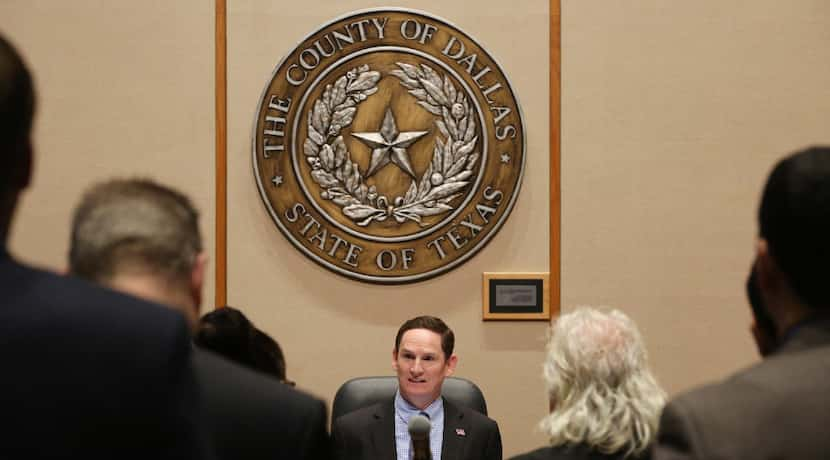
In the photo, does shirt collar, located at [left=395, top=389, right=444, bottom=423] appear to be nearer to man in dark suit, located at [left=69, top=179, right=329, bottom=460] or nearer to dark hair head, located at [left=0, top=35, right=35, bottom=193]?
man in dark suit, located at [left=69, top=179, right=329, bottom=460]

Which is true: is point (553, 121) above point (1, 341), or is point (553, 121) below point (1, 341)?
above

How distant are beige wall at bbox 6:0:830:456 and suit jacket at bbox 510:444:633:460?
2461 mm

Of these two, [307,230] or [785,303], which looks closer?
[785,303]

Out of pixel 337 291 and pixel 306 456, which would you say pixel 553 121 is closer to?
pixel 337 291

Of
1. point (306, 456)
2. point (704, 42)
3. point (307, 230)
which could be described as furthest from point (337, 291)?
point (306, 456)

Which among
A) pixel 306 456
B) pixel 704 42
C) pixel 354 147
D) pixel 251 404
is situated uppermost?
pixel 704 42

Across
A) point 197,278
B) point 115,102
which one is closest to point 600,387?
point 197,278

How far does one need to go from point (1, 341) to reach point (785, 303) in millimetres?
1046

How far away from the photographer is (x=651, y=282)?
5078 mm

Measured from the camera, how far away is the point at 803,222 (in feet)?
4.62

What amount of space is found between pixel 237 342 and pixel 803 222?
1.81 meters

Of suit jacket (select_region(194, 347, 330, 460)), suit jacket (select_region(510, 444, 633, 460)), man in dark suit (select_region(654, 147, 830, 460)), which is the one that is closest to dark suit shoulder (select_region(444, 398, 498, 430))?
suit jacket (select_region(510, 444, 633, 460))

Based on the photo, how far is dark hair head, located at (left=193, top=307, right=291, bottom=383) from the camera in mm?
2816

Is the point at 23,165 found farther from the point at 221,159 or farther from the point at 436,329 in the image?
the point at 221,159
